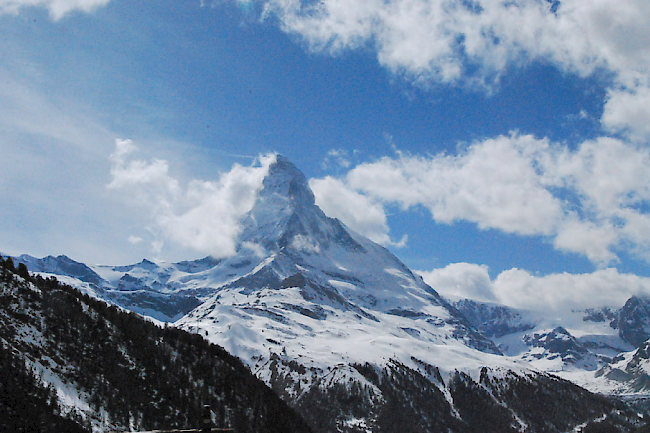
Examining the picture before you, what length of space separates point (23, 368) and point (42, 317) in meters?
27.9

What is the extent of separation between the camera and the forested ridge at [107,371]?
319 feet

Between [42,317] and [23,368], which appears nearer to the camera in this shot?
[23,368]

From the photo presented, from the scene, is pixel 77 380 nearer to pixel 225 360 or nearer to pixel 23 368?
pixel 23 368

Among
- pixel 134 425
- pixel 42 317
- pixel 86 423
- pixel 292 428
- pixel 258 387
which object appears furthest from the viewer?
pixel 258 387

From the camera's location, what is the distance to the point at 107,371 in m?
122

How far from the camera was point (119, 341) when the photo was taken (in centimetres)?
14025

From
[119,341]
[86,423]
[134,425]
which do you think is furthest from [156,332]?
[86,423]

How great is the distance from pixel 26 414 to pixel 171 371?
5413cm

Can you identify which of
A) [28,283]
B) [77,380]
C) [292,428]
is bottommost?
[292,428]

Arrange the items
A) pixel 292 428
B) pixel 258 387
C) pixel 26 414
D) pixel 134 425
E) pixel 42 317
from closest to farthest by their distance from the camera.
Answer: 1. pixel 26 414
2. pixel 134 425
3. pixel 42 317
4. pixel 292 428
5. pixel 258 387

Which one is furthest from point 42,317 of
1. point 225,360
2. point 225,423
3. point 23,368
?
point 225,360

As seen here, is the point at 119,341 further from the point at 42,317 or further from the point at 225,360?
the point at 225,360

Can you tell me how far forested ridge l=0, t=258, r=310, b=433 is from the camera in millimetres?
97375

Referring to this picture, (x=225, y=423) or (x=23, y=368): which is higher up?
(x=23, y=368)
